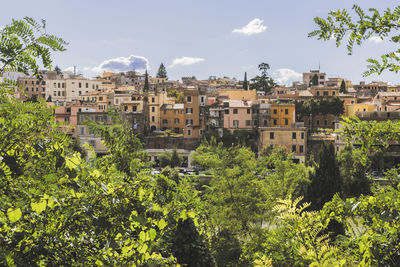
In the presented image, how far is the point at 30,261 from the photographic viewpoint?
8.30 ft

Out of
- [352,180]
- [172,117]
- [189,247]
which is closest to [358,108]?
[172,117]

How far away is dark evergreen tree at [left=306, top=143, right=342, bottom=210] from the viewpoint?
21297 millimetres

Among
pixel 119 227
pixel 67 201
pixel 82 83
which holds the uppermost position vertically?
pixel 82 83

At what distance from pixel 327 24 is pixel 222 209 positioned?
425 inches

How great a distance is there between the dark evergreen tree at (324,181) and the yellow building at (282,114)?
25938 millimetres

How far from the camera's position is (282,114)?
4834cm

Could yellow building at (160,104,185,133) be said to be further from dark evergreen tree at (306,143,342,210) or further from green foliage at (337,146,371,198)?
dark evergreen tree at (306,143,342,210)

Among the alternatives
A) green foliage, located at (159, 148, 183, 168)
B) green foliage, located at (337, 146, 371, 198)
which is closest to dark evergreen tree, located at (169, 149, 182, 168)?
green foliage, located at (159, 148, 183, 168)

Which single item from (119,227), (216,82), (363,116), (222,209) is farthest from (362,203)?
(216,82)

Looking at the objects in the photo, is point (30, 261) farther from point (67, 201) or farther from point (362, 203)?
point (362, 203)

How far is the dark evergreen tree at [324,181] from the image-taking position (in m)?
21.3

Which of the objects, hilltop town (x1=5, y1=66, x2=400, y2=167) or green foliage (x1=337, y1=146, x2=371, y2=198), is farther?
hilltop town (x1=5, y1=66, x2=400, y2=167)

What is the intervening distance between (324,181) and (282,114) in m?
27.6

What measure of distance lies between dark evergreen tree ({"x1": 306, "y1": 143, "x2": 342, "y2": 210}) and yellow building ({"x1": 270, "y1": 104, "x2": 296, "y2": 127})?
1021 inches
